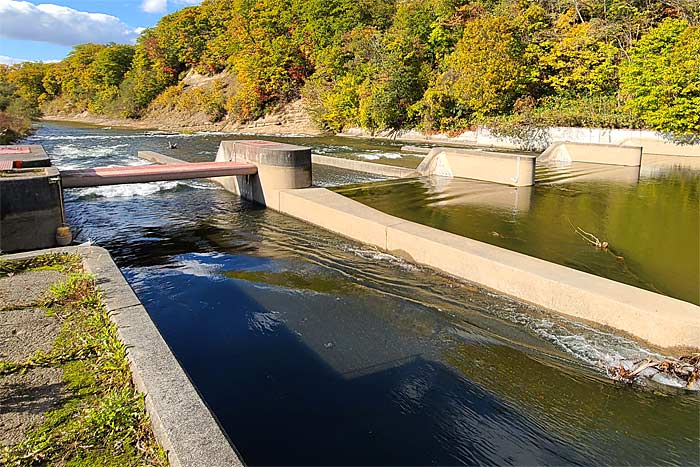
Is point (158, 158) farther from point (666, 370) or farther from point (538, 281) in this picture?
point (666, 370)

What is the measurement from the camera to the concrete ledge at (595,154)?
18906 millimetres

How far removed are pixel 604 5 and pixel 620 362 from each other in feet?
102

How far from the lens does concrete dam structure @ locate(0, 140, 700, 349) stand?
222 inches

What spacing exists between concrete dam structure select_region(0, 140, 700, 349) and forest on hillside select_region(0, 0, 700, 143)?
13132mm

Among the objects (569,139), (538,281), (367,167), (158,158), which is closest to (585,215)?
(538,281)

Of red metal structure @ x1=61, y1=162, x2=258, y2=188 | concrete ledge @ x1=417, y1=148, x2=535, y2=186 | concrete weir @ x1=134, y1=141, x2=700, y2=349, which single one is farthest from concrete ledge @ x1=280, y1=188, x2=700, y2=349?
concrete ledge @ x1=417, y1=148, x2=535, y2=186

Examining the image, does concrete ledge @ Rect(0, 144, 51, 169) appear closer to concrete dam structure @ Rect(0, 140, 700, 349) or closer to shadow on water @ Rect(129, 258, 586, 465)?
concrete dam structure @ Rect(0, 140, 700, 349)

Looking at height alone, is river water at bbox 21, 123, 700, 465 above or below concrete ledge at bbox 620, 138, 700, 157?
below

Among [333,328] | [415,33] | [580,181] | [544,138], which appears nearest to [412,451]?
[333,328]

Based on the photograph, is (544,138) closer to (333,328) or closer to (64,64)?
(333,328)

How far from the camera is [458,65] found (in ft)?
101

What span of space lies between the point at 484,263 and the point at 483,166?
30.8 feet

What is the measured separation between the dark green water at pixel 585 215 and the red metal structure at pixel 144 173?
3.26 meters

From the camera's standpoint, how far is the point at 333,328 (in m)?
6.22
